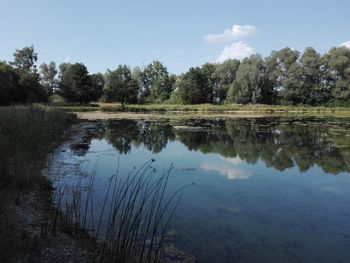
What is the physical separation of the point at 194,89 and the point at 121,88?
12.5 metres

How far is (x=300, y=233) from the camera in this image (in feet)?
17.4

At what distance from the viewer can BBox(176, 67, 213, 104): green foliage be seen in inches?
2427

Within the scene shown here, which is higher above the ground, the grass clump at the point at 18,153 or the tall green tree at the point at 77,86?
the tall green tree at the point at 77,86

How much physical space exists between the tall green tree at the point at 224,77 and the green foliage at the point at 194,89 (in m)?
2.70

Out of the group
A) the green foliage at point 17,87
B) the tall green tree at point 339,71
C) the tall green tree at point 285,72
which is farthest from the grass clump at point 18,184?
the tall green tree at point 339,71

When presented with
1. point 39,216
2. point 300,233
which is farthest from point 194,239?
point 39,216

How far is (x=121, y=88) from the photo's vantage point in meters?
59.8

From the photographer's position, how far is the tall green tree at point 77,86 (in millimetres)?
55750

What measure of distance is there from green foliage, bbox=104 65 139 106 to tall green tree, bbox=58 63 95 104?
13.1 ft

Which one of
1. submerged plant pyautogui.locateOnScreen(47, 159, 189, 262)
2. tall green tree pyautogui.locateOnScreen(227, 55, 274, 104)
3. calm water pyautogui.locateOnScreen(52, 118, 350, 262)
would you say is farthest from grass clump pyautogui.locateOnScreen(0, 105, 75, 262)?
tall green tree pyautogui.locateOnScreen(227, 55, 274, 104)

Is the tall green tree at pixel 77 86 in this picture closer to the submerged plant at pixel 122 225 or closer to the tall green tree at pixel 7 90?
the tall green tree at pixel 7 90

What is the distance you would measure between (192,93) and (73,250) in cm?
5794

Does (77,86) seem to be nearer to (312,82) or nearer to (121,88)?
(121,88)

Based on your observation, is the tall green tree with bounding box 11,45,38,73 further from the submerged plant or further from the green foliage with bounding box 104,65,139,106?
the submerged plant
